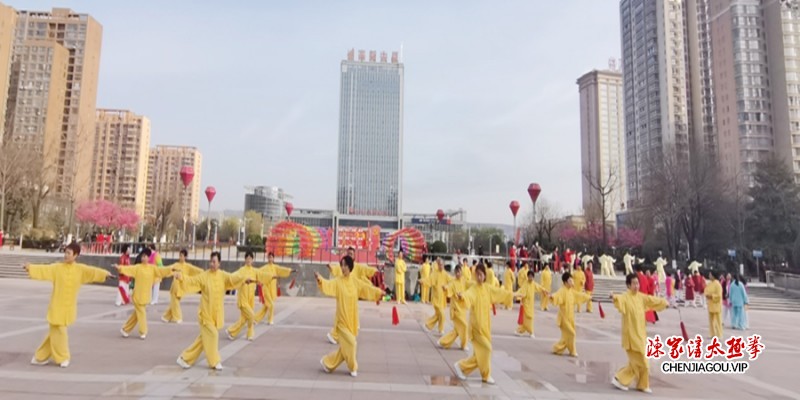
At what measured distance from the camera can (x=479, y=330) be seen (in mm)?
5793

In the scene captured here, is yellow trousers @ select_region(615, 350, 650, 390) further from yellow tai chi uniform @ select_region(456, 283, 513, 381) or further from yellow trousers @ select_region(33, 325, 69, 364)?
yellow trousers @ select_region(33, 325, 69, 364)

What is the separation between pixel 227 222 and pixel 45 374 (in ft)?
238

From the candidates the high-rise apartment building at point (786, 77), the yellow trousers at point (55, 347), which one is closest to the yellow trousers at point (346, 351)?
the yellow trousers at point (55, 347)

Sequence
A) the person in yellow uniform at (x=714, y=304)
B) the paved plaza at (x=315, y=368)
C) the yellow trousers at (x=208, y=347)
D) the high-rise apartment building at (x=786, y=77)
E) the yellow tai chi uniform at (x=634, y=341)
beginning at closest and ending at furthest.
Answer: the paved plaza at (x=315, y=368)
the yellow tai chi uniform at (x=634, y=341)
the yellow trousers at (x=208, y=347)
the person in yellow uniform at (x=714, y=304)
the high-rise apartment building at (x=786, y=77)

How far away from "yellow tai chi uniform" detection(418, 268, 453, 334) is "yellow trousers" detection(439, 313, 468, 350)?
1.53 meters

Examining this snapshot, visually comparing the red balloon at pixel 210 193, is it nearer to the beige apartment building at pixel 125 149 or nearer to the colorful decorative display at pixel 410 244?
the colorful decorative display at pixel 410 244

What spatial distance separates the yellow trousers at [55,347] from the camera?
581 centimetres

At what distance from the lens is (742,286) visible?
12.5m

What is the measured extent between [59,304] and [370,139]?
94965 millimetres

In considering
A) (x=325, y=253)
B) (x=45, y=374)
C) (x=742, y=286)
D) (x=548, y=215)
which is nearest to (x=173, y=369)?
(x=45, y=374)

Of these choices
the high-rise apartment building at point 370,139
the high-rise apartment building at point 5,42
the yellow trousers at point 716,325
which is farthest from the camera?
the high-rise apartment building at point 370,139

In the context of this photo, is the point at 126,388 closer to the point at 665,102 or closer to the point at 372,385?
the point at 372,385

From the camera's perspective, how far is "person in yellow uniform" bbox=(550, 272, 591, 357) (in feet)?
Result: 25.5

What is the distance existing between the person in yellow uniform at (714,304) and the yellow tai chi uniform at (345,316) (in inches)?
333
